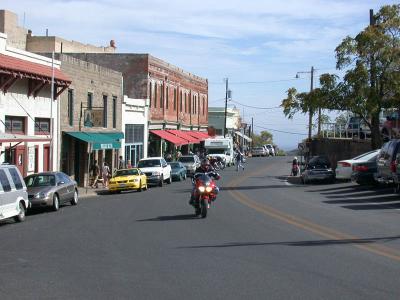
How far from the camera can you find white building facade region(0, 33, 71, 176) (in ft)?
95.1

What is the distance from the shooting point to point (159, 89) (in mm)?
60625

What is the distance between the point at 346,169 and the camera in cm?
3297

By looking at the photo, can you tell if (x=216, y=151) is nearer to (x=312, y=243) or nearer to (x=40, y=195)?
(x=40, y=195)

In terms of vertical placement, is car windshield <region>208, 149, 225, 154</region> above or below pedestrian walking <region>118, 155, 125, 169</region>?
above

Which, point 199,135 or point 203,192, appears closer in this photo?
point 203,192

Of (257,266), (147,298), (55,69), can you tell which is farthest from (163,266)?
(55,69)

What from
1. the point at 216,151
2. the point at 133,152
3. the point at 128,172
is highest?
the point at 216,151

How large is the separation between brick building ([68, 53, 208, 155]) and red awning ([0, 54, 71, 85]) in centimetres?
2126

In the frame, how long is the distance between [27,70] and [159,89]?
1228 inches

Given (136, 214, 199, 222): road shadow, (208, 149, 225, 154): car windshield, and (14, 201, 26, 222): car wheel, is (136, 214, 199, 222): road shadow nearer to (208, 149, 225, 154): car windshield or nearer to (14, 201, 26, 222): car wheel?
(14, 201, 26, 222): car wheel

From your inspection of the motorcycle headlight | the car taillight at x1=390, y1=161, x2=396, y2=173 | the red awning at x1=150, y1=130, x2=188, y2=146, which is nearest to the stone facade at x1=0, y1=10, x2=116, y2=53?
the red awning at x1=150, y1=130, x2=188, y2=146

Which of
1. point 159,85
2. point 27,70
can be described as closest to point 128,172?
point 27,70

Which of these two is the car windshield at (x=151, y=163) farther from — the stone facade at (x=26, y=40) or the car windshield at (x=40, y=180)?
the stone facade at (x=26, y=40)

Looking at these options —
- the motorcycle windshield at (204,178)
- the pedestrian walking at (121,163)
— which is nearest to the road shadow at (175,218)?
the motorcycle windshield at (204,178)
